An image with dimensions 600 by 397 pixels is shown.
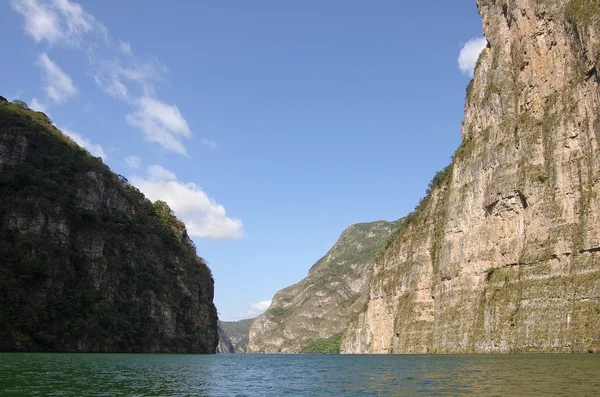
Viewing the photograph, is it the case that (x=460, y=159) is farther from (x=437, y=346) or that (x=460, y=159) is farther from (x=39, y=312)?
(x=39, y=312)

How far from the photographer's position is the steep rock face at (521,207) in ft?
225

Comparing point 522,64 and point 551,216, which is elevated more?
point 522,64

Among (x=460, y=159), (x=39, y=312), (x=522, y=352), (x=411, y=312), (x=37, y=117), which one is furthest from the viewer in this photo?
(x=37, y=117)

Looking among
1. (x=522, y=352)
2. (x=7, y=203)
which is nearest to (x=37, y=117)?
(x=7, y=203)

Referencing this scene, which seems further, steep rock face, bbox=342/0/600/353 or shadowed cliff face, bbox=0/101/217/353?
shadowed cliff face, bbox=0/101/217/353

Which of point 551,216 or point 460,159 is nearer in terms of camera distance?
point 551,216

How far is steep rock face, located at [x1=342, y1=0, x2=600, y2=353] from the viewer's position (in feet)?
225

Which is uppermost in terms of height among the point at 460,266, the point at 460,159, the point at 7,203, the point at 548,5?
the point at 548,5

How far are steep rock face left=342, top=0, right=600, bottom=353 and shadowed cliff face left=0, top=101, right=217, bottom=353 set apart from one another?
154ft

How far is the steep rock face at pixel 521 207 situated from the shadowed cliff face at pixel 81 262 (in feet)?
154

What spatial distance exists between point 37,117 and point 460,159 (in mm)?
86012

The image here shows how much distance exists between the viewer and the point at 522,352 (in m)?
71.1

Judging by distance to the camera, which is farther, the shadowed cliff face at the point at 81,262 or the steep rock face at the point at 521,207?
the shadowed cliff face at the point at 81,262

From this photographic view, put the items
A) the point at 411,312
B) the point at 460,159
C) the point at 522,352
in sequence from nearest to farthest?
1. the point at 522,352
2. the point at 460,159
3. the point at 411,312
